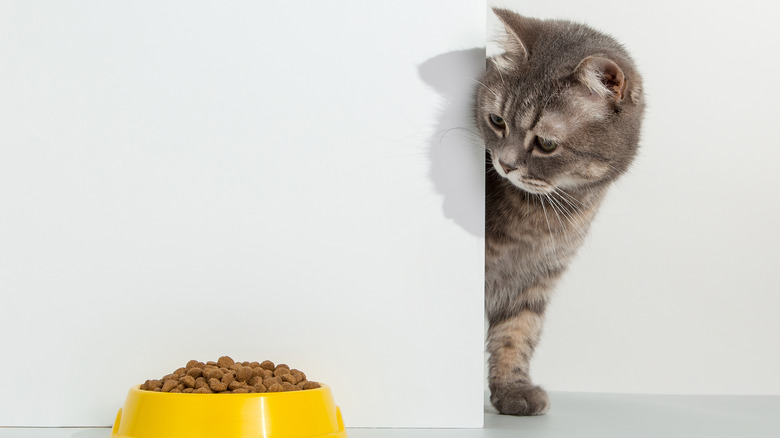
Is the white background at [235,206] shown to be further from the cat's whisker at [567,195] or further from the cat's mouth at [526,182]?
the cat's whisker at [567,195]

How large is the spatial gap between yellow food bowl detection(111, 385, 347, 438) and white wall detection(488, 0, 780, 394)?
130 cm

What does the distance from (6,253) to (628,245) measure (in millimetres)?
1632

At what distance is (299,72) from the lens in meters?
1.29

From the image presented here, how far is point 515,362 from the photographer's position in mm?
1628

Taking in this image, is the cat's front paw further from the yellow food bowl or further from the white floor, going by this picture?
the yellow food bowl

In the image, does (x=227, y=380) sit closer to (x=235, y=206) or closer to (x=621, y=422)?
(x=235, y=206)

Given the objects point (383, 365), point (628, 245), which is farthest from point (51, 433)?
point (628, 245)

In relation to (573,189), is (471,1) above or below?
above

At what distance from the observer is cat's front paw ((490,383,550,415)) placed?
148cm

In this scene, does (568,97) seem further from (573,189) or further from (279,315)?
(279,315)

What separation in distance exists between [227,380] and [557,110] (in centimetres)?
73

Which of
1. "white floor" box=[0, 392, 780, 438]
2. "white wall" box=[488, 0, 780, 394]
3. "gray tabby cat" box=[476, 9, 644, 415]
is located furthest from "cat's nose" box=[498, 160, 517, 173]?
"white wall" box=[488, 0, 780, 394]

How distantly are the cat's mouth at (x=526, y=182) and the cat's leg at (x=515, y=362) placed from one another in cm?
42

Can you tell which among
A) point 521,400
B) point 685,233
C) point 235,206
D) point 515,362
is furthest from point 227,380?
point 685,233
